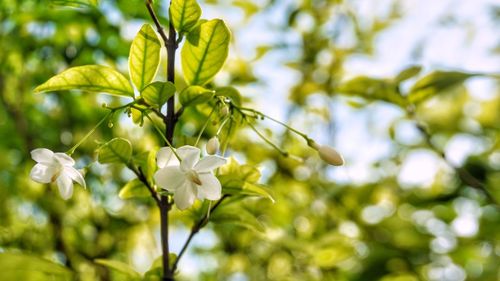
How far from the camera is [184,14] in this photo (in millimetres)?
722

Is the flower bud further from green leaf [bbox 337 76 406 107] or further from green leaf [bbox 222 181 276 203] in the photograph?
green leaf [bbox 337 76 406 107]

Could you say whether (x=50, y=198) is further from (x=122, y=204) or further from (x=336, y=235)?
(x=336, y=235)

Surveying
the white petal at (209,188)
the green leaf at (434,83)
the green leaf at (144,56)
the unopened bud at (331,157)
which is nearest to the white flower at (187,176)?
the white petal at (209,188)

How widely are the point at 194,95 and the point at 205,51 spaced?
0.08 meters

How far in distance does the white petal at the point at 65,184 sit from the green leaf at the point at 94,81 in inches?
5.0

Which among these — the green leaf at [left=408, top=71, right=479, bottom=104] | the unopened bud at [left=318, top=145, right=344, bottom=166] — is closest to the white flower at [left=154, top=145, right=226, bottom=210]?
the unopened bud at [left=318, top=145, right=344, bottom=166]

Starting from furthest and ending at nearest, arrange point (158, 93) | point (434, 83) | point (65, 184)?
point (434, 83) → point (65, 184) → point (158, 93)

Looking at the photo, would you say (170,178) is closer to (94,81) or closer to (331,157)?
(94,81)

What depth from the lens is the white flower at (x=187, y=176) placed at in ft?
2.32

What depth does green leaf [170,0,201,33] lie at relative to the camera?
2.33 feet

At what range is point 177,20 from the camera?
0.73m

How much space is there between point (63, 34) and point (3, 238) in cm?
56

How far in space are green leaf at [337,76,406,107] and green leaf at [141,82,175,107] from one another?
620mm

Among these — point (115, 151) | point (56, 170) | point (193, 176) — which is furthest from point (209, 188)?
point (56, 170)
